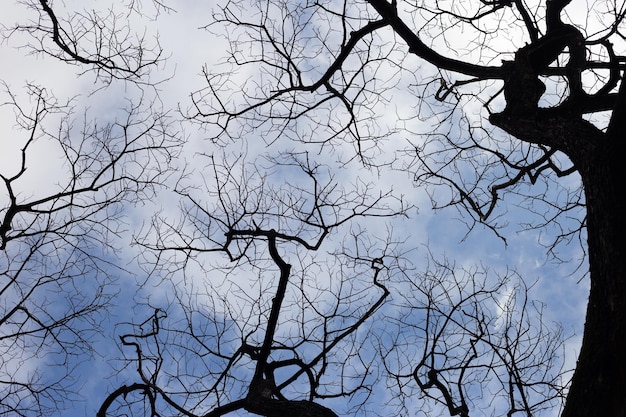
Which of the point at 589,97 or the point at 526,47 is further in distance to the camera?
the point at 526,47

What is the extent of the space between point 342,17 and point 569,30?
2.42 m

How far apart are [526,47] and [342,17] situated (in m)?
2.09

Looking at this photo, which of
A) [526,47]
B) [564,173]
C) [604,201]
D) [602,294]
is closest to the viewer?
[602,294]

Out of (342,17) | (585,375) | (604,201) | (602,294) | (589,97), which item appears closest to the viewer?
(585,375)

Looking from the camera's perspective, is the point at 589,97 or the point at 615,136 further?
the point at 589,97

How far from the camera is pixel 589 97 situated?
4.87 meters

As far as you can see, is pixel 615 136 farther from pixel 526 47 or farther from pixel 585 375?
pixel 526 47

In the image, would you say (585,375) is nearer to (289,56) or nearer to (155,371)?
(155,371)

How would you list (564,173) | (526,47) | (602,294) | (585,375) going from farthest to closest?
1. (564,173)
2. (526,47)
3. (602,294)
4. (585,375)

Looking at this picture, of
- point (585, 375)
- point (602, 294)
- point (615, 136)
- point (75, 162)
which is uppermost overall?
point (75, 162)

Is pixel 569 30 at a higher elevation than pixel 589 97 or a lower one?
higher

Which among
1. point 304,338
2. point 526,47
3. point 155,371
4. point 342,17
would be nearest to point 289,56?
point 342,17

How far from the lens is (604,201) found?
3.72 metres

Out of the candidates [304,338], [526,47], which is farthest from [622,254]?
[304,338]
